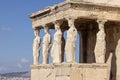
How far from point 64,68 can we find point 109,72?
2.83 meters

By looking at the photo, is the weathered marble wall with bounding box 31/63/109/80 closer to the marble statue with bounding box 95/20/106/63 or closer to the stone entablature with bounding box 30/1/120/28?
the marble statue with bounding box 95/20/106/63

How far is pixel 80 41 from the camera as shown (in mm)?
35281

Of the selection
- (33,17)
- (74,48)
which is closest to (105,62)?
(74,48)

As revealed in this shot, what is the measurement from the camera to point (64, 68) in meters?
29.8

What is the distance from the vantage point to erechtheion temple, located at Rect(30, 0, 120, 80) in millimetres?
29797

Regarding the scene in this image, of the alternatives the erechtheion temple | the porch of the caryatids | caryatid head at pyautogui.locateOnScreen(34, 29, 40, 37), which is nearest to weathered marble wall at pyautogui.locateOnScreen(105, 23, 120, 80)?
the erechtheion temple

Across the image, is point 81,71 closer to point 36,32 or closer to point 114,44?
point 114,44

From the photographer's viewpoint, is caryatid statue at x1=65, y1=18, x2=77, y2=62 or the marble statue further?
the marble statue

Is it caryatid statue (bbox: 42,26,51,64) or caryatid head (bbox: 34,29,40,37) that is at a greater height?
caryatid head (bbox: 34,29,40,37)

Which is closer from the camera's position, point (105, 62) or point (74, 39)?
point (74, 39)

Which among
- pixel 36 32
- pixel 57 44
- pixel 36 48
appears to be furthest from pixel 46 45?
pixel 57 44

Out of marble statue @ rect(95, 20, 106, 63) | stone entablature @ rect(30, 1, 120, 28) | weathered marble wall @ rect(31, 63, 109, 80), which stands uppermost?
stone entablature @ rect(30, 1, 120, 28)

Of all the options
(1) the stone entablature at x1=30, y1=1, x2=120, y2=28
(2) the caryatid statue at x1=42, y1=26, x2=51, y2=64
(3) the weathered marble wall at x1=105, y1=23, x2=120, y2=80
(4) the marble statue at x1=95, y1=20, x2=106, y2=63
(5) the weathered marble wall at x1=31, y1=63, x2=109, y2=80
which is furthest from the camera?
(2) the caryatid statue at x1=42, y1=26, x2=51, y2=64

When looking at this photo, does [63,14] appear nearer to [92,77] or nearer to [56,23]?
[56,23]
